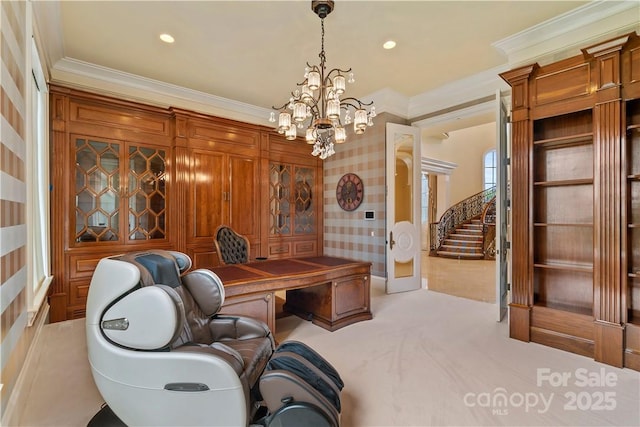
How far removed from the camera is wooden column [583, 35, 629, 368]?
2.46 metres

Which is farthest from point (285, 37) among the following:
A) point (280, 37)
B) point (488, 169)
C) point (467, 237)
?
point (488, 169)

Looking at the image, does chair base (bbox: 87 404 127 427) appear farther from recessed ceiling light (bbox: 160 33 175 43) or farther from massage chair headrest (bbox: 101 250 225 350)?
recessed ceiling light (bbox: 160 33 175 43)

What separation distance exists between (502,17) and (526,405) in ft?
10.8

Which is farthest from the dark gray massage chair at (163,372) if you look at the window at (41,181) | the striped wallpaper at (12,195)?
the window at (41,181)

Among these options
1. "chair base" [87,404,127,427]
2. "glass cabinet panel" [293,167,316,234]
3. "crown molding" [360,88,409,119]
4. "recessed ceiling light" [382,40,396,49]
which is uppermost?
"recessed ceiling light" [382,40,396,49]

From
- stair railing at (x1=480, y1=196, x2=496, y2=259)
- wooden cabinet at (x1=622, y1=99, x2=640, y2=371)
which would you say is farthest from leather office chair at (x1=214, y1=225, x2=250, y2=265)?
stair railing at (x1=480, y1=196, x2=496, y2=259)

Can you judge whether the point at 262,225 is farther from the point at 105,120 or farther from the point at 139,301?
the point at 139,301

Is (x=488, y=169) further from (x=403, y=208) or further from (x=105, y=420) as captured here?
(x=105, y=420)

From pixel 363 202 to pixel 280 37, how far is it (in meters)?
2.85

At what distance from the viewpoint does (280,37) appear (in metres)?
3.12

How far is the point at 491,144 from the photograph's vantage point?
11.6 metres

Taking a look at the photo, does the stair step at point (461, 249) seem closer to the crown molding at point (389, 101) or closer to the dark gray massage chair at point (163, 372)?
the crown molding at point (389, 101)

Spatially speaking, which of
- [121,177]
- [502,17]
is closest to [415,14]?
[502,17]

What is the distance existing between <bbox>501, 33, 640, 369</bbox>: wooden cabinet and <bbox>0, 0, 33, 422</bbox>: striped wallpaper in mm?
3918
